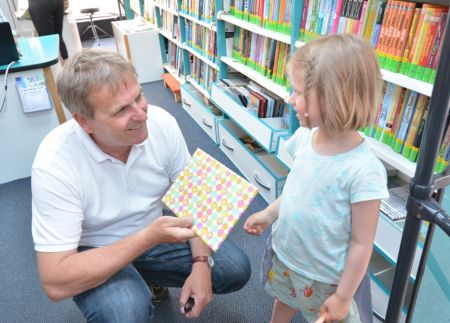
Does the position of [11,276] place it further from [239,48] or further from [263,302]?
[239,48]

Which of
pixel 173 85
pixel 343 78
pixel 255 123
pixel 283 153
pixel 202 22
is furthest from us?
pixel 173 85

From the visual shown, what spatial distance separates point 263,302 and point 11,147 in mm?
2025

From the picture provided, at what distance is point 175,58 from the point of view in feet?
12.7

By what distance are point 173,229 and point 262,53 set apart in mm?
1462

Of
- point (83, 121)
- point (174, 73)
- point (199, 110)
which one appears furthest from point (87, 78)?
point (174, 73)

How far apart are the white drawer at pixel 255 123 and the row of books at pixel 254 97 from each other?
0.16ft

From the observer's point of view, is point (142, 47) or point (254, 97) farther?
point (142, 47)

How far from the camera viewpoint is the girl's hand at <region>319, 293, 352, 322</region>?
2.89ft

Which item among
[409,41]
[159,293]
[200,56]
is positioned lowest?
[159,293]

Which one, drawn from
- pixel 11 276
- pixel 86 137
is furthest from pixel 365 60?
pixel 11 276

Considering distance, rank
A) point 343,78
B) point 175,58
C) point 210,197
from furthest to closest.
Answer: point 175,58, point 210,197, point 343,78

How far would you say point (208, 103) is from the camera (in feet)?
9.88

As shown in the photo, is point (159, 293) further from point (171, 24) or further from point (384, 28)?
point (171, 24)

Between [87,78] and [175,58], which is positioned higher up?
[87,78]
